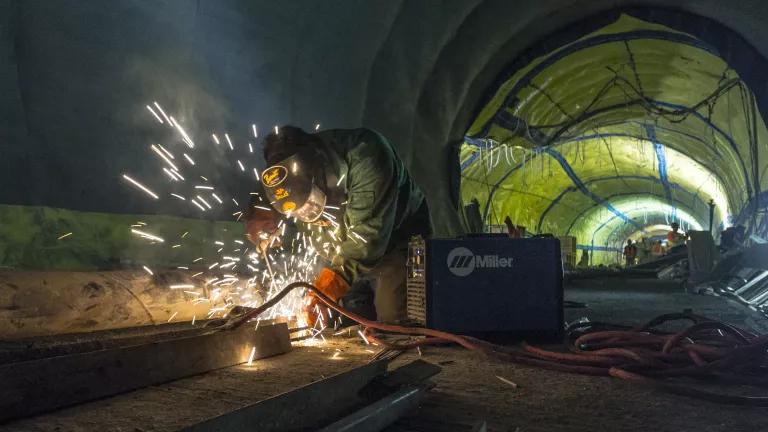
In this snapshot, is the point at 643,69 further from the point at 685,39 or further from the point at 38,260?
the point at 38,260

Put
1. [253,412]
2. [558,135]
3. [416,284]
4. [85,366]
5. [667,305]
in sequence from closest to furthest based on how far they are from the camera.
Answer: [253,412], [85,366], [416,284], [667,305], [558,135]

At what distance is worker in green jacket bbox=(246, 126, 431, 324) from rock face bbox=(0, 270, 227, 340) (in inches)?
32.3

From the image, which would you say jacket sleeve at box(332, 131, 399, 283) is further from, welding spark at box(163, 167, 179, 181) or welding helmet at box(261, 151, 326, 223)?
welding spark at box(163, 167, 179, 181)

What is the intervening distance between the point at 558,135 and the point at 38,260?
26.3 feet

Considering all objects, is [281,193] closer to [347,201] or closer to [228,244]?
[347,201]

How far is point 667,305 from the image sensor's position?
550cm

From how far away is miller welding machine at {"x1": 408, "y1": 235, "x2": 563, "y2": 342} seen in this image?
3.04 m

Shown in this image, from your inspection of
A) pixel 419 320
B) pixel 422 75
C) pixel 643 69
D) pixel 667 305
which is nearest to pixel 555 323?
pixel 419 320

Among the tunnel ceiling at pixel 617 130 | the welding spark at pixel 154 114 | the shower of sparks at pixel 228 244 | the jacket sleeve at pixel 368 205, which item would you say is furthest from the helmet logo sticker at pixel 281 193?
the tunnel ceiling at pixel 617 130

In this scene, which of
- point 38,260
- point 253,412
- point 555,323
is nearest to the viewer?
point 253,412

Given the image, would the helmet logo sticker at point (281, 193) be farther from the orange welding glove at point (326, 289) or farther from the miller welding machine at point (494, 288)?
the miller welding machine at point (494, 288)

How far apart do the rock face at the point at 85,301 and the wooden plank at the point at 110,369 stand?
28.8 inches

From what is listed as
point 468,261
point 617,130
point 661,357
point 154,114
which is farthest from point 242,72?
point 617,130

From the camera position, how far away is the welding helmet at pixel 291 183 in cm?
330
